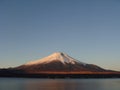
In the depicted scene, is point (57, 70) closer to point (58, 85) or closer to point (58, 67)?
point (58, 67)

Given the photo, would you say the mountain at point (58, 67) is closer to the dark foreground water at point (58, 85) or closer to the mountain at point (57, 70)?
the mountain at point (57, 70)

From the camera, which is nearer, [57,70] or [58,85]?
[58,85]

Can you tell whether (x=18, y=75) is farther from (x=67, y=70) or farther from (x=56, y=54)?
(x=56, y=54)

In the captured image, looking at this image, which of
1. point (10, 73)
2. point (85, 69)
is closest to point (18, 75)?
point (10, 73)

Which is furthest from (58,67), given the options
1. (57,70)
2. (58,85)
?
(58,85)

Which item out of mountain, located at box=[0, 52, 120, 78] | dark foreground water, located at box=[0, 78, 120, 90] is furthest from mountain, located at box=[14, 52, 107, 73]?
dark foreground water, located at box=[0, 78, 120, 90]

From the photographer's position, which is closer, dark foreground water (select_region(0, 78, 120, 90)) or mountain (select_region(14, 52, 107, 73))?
dark foreground water (select_region(0, 78, 120, 90))

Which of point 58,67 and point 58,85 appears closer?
point 58,85

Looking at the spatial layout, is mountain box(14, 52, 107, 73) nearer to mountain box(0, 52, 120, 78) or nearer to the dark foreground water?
mountain box(0, 52, 120, 78)

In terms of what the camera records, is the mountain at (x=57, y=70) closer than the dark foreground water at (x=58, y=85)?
No

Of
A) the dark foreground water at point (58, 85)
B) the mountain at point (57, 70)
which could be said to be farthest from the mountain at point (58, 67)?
the dark foreground water at point (58, 85)

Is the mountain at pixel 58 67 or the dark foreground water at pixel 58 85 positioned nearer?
the dark foreground water at pixel 58 85
